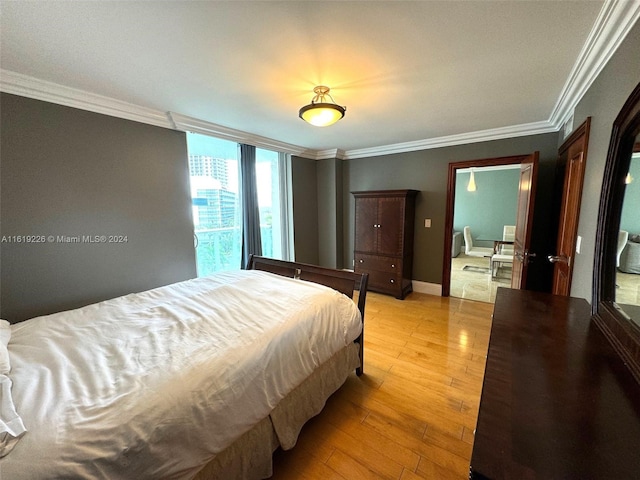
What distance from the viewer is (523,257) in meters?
2.61

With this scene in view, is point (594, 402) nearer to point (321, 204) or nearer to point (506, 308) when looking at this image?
point (506, 308)

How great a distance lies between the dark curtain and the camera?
341 cm

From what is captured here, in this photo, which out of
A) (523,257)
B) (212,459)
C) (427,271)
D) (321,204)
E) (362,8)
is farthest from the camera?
(321,204)

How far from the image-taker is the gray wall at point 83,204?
75.4 inches

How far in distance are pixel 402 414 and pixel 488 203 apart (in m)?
6.89

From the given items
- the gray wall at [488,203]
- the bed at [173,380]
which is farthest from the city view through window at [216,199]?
the gray wall at [488,203]

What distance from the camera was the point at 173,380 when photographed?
1.02 metres

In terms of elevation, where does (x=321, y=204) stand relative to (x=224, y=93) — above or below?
below

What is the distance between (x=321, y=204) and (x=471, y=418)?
3.60m

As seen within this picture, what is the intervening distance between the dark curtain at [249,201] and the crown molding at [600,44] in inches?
125

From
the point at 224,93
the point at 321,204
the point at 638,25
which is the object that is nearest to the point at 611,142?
the point at 638,25

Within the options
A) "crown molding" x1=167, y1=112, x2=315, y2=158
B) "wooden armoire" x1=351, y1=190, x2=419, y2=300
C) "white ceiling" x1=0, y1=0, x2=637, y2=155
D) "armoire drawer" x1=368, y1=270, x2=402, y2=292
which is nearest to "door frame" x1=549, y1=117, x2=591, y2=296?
"white ceiling" x1=0, y1=0, x2=637, y2=155

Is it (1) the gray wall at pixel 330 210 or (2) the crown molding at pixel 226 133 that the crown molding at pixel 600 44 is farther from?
(2) the crown molding at pixel 226 133

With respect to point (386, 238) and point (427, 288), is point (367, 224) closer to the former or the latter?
point (386, 238)
